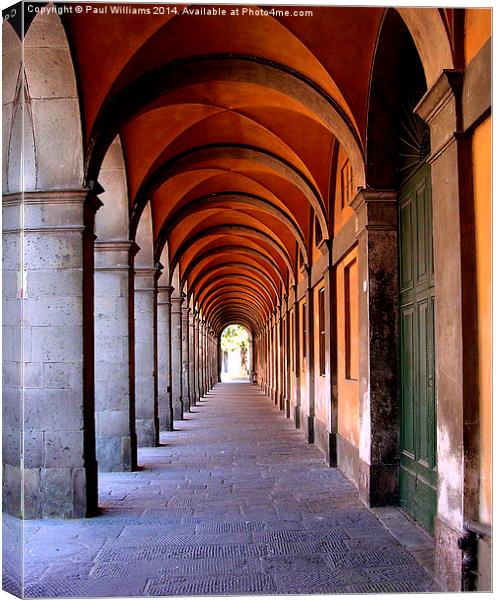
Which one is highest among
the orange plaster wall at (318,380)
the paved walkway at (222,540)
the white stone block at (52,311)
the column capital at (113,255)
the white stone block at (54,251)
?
the column capital at (113,255)

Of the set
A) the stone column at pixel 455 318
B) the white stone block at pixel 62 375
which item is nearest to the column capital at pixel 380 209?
the stone column at pixel 455 318

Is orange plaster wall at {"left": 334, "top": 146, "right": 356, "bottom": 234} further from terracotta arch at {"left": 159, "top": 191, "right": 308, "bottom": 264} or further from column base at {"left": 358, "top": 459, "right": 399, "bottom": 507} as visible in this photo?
column base at {"left": 358, "top": 459, "right": 399, "bottom": 507}

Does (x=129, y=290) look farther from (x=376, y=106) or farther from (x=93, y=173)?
(x=376, y=106)

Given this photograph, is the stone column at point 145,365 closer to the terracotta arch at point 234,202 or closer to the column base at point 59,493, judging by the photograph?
the terracotta arch at point 234,202

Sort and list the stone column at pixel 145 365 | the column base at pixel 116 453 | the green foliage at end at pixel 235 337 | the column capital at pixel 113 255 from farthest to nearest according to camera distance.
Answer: the green foliage at end at pixel 235 337 < the stone column at pixel 145 365 < the column capital at pixel 113 255 < the column base at pixel 116 453

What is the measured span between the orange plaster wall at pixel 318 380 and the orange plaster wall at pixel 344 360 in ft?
4.62

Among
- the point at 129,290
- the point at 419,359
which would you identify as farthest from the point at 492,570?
the point at 129,290

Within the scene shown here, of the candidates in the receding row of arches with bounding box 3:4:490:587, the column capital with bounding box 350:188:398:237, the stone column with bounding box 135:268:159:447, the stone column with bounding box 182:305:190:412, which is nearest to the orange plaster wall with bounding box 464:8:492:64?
the receding row of arches with bounding box 3:4:490:587

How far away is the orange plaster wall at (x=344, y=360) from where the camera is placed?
8.59 meters

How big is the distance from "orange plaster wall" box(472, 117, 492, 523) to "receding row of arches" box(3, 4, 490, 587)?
0.05m

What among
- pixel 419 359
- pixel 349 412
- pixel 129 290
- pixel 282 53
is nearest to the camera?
pixel 419 359

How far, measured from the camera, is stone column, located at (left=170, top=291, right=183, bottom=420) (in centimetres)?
1738

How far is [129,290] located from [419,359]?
488 centimetres

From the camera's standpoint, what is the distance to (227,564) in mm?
4984
